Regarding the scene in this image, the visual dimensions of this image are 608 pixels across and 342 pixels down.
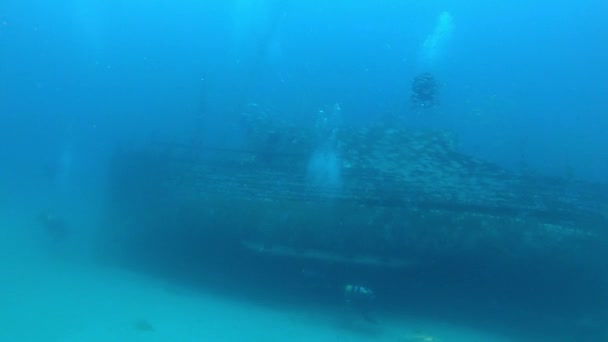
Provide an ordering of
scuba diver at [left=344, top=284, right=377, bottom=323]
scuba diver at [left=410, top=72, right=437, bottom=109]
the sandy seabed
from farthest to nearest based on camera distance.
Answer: scuba diver at [left=410, top=72, right=437, bottom=109] → scuba diver at [left=344, top=284, right=377, bottom=323] → the sandy seabed

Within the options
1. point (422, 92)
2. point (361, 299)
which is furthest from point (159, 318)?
point (422, 92)

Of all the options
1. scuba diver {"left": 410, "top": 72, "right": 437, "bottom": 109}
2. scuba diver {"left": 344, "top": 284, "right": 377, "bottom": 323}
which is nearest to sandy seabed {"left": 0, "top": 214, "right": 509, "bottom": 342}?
scuba diver {"left": 344, "top": 284, "right": 377, "bottom": 323}

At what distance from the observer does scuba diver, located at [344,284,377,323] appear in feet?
31.1

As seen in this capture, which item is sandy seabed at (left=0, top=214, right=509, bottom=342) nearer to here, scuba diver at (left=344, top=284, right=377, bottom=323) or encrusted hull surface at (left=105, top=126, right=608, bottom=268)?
scuba diver at (left=344, top=284, right=377, bottom=323)

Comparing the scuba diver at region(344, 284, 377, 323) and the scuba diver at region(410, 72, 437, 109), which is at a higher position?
the scuba diver at region(410, 72, 437, 109)

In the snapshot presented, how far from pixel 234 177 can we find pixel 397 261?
152 inches

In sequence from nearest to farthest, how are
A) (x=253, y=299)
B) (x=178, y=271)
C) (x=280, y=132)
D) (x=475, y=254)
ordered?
(x=475, y=254) → (x=253, y=299) → (x=178, y=271) → (x=280, y=132)

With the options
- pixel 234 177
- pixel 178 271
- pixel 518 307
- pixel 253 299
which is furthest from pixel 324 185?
pixel 518 307

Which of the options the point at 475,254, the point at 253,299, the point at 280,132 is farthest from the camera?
the point at 280,132

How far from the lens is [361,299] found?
9.52 meters

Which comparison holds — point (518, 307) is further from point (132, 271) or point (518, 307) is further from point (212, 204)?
point (132, 271)

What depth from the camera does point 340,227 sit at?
367 inches

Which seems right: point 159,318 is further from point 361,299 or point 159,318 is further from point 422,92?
point 422,92

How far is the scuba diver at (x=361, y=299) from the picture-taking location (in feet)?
31.1
